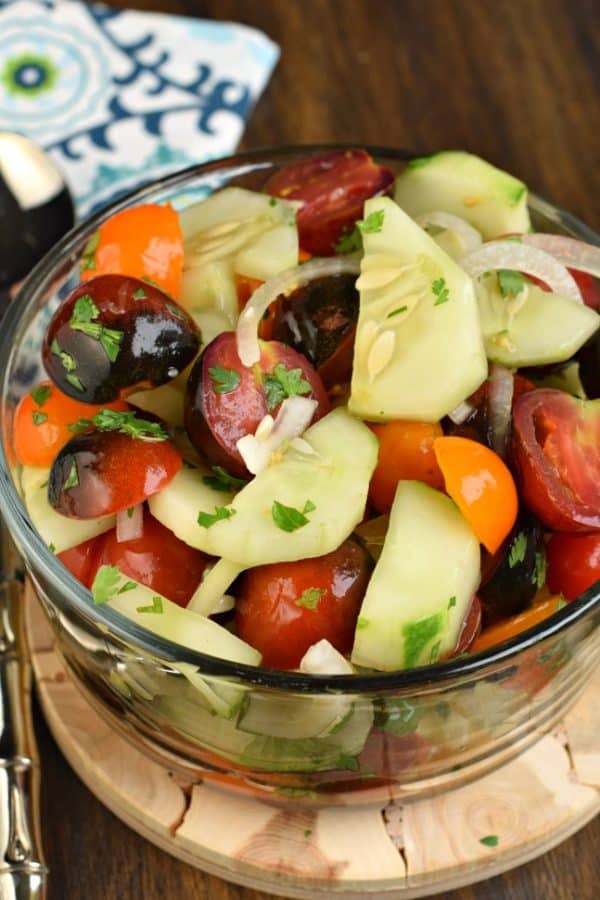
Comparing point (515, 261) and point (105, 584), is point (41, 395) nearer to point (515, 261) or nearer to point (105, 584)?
point (105, 584)

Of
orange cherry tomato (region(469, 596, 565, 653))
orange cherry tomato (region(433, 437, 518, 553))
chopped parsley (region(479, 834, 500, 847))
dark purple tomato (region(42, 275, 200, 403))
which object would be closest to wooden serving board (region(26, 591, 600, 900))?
chopped parsley (region(479, 834, 500, 847))

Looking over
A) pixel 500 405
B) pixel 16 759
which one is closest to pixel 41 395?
pixel 16 759

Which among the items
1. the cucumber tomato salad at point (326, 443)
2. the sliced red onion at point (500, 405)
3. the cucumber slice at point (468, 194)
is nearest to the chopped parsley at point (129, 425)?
the cucumber tomato salad at point (326, 443)

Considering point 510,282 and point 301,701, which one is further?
point 510,282

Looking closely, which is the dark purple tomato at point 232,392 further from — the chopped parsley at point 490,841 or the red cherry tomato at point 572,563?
the chopped parsley at point 490,841

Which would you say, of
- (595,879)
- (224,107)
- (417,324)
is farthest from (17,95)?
(595,879)

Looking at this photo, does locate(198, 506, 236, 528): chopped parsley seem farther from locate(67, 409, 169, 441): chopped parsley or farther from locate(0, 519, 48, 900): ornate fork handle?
locate(0, 519, 48, 900): ornate fork handle
